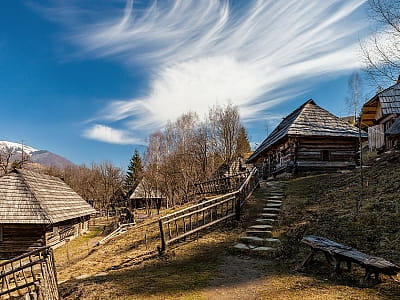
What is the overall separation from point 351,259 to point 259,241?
3.12 metres

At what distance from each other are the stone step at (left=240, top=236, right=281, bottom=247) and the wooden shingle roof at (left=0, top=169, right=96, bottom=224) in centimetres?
1244

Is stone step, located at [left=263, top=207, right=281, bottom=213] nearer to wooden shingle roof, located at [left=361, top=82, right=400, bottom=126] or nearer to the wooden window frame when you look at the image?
the wooden window frame

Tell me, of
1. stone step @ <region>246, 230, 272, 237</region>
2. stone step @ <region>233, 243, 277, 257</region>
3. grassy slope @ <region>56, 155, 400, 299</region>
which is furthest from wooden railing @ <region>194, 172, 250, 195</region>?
stone step @ <region>233, 243, 277, 257</region>

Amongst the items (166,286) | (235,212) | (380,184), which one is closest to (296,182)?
(380,184)

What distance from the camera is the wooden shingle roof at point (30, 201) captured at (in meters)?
16.5

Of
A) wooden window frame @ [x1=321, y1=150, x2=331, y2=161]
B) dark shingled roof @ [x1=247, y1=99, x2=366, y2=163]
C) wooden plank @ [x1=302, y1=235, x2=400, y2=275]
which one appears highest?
dark shingled roof @ [x1=247, y1=99, x2=366, y2=163]

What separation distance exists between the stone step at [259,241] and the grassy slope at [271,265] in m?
0.29

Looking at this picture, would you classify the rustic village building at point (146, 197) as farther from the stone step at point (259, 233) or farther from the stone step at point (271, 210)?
the stone step at point (259, 233)

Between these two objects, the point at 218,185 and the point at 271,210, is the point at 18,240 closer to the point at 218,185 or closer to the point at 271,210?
the point at 218,185

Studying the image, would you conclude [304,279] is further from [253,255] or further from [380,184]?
[380,184]

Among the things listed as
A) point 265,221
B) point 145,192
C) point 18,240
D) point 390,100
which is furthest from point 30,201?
point 390,100

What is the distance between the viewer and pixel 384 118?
19.8 metres

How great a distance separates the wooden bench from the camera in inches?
196

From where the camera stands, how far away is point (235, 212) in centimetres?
1042
